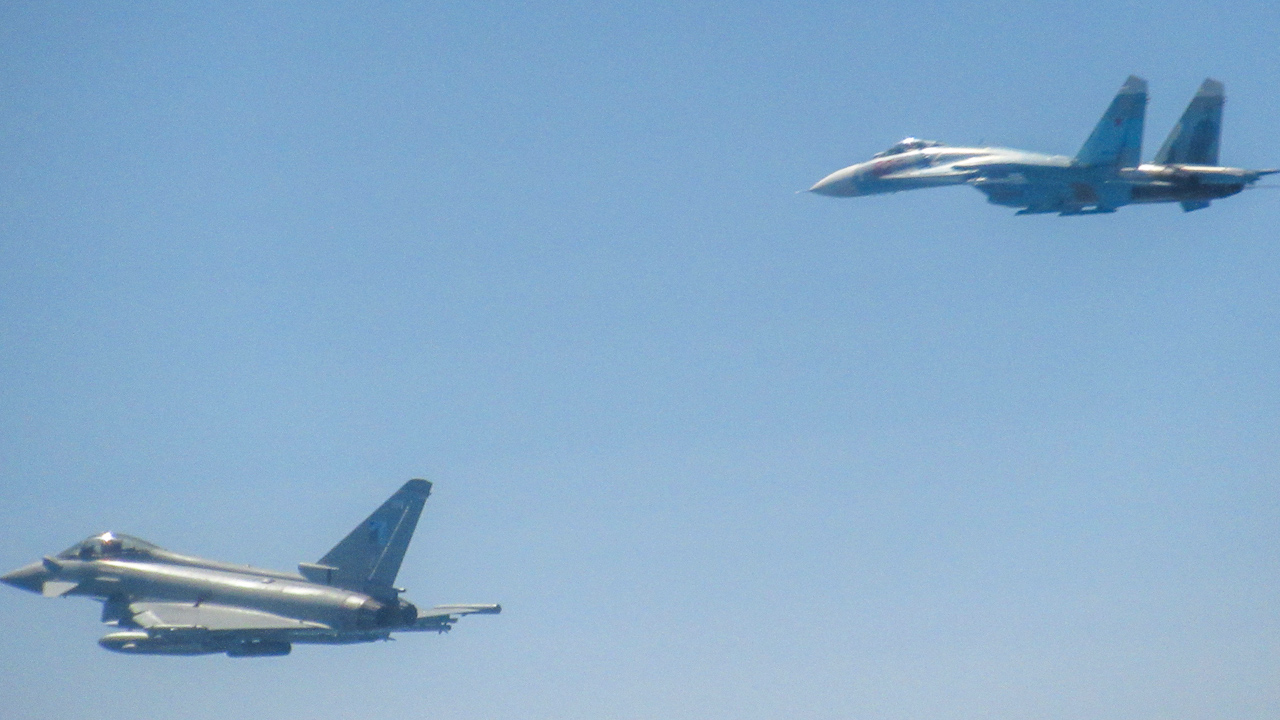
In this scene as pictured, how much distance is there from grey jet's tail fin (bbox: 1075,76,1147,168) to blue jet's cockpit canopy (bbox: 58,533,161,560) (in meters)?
38.7

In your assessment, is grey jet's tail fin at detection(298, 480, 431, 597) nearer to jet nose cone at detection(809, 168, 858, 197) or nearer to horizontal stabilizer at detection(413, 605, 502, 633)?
horizontal stabilizer at detection(413, 605, 502, 633)

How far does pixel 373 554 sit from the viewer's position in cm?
4747

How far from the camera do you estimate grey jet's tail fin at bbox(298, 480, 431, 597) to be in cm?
4700

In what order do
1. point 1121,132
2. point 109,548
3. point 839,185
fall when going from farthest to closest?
1. point 839,185
2. point 1121,132
3. point 109,548

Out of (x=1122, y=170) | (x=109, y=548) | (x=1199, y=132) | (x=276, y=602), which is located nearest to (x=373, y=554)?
(x=276, y=602)

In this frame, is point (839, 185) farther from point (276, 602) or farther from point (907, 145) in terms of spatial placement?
point (276, 602)

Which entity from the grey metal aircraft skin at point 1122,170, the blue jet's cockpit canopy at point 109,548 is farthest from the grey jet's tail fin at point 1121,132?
the blue jet's cockpit canopy at point 109,548

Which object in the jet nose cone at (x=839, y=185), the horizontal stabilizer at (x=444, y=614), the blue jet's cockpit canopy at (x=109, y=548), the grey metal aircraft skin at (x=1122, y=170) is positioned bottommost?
the horizontal stabilizer at (x=444, y=614)

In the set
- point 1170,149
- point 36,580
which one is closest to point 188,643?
point 36,580

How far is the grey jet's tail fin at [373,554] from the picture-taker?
154 feet

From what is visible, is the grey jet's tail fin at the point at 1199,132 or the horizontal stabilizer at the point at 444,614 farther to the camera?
the grey jet's tail fin at the point at 1199,132

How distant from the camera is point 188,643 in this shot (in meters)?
46.7

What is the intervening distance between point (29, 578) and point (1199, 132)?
48.8 meters

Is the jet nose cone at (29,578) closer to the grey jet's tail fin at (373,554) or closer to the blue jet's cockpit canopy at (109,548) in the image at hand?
the blue jet's cockpit canopy at (109,548)
